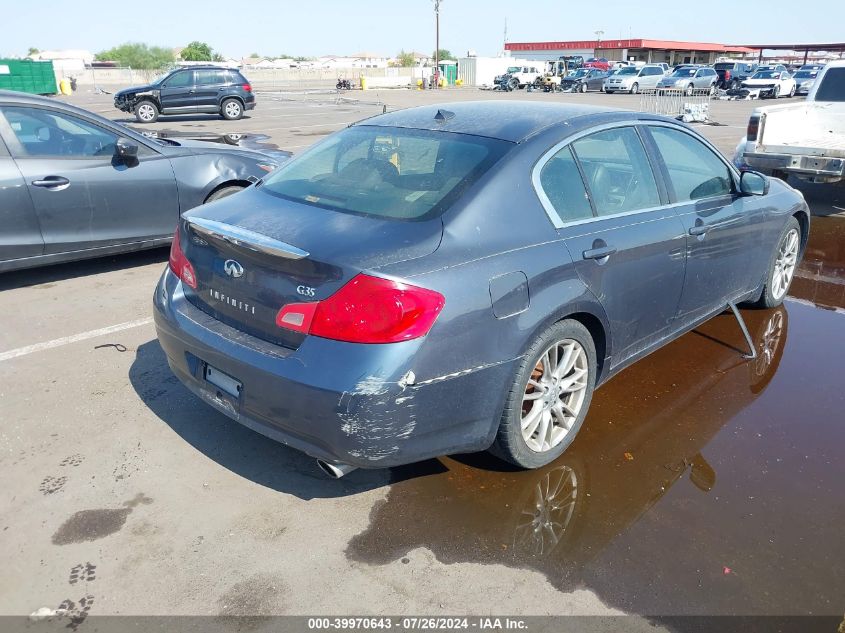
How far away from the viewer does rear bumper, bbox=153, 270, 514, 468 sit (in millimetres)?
2615

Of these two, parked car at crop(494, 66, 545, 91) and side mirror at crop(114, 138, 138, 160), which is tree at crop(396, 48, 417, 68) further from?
side mirror at crop(114, 138, 138, 160)

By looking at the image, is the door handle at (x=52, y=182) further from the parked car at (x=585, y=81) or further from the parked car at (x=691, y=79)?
the parked car at (x=585, y=81)

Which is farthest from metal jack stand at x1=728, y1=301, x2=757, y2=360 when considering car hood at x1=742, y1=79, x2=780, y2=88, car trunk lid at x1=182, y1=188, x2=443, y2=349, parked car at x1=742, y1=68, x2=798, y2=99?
car hood at x1=742, y1=79, x2=780, y2=88

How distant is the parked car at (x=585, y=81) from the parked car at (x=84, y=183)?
43.3 m

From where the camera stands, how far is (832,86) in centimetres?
1036

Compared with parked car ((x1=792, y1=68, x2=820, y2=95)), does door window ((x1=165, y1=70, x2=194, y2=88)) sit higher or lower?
higher

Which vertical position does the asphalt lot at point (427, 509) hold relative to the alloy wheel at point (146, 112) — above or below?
below

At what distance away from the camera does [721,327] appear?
17.4 feet

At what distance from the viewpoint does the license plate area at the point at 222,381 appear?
2.97 metres

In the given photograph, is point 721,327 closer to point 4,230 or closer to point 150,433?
point 150,433

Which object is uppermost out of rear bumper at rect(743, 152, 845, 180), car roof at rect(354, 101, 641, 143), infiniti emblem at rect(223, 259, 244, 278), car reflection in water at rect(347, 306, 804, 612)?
car roof at rect(354, 101, 641, 143)

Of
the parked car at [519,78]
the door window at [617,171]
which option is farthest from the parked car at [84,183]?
the parked car at [519,78]

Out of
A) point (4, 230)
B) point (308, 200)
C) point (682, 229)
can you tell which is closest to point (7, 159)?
point (4, 230)

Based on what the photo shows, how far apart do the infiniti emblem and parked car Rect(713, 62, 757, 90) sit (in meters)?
45.2
